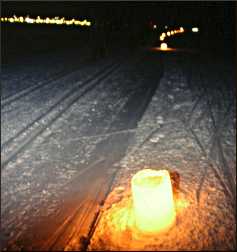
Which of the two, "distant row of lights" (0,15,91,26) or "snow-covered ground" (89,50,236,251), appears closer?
"snow-covered ground" (89,50,236,251)

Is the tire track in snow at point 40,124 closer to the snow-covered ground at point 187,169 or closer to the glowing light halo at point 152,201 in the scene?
the snow-covered ground at point 187,169

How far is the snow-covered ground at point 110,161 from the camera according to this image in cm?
346

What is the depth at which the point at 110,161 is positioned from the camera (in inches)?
209

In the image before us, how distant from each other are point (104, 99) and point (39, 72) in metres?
5.89

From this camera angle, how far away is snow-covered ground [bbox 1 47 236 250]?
3455 millimetres

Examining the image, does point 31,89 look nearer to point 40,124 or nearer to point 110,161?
point 40,124

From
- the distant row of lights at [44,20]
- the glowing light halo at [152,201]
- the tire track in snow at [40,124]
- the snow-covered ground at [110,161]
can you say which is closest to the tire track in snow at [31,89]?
the snow-covered ground at [110,161]

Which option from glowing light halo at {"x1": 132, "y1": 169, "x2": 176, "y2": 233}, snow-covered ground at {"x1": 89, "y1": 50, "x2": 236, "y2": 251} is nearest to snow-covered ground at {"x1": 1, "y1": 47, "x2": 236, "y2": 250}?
snow-covered ground at {"x1": 89, "y1": 50, "x2": 236, "y2": 251}

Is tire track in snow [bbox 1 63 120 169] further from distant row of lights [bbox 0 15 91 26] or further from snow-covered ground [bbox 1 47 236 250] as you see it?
distant row of lights [bbox 0 15 91 26]

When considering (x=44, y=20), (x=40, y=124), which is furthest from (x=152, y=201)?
(x=44, y=20)

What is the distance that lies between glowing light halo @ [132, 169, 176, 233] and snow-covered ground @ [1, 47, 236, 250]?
0.14 metres

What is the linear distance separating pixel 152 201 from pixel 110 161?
2.29 metres

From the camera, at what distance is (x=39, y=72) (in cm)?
1392

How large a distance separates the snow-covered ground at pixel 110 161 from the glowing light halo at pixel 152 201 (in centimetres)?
14
